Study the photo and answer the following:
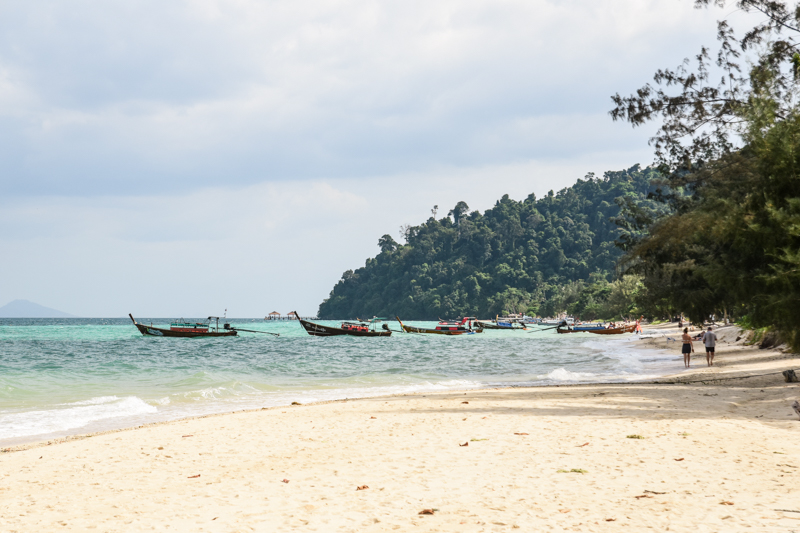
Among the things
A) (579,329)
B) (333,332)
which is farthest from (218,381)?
(579,329)

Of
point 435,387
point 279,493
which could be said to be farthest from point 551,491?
point 435,387

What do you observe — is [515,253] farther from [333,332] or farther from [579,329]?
[333,332]

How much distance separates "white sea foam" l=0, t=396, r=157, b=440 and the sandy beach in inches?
107

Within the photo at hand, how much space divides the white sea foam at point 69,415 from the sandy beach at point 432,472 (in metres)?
2.72

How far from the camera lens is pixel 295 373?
28.9m

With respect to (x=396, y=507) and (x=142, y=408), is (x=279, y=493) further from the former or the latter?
(x=142, y=408)

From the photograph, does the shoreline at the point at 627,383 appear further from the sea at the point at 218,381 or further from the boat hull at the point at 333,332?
the boat hull at the point at 333,332

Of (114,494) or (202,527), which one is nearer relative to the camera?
(202,527)

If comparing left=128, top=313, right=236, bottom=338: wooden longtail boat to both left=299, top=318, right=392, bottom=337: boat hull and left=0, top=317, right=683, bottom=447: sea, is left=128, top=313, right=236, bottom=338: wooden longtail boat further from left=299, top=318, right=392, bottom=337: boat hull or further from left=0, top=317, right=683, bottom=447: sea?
left=0, top=317, right=683, bottom=447: sea

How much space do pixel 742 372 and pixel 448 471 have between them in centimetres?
1802

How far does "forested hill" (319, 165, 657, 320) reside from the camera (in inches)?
6455

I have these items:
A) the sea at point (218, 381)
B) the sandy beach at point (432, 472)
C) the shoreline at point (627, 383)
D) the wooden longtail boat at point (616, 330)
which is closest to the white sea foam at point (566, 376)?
the sea at point (218, 381)

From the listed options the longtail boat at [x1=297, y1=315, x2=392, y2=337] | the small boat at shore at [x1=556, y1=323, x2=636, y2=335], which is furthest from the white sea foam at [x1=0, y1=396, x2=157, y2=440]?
the small boat at shore at [x1=556, y1=323, x2=636, y2=335]

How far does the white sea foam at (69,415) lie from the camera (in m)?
13.3
